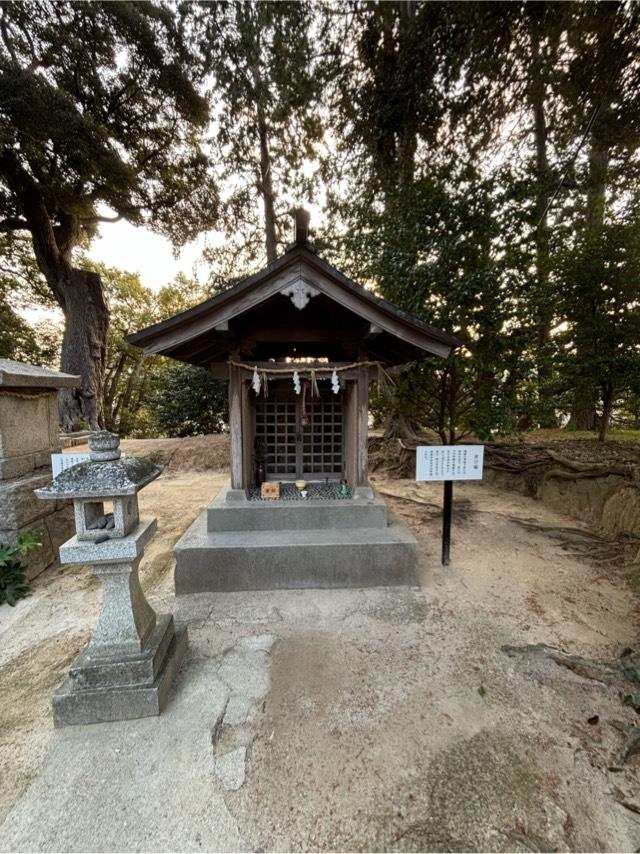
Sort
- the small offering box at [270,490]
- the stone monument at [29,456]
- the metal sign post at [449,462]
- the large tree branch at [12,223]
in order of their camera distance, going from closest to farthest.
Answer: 1. the stone monument at [29,456]
2. the metal sign post at [449,462]
3. the small offering box at [270,490]
4. the large tree branch at [12,223]

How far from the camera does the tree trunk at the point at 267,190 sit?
420 inches

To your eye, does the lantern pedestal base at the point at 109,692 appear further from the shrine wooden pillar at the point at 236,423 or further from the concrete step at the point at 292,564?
the shrine wooden pillar at the point at 236,423

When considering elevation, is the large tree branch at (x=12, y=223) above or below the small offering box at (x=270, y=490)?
above

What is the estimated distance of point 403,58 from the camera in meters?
5.48

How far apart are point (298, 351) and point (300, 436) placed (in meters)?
1.54

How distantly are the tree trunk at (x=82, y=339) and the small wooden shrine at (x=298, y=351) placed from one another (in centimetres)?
1046

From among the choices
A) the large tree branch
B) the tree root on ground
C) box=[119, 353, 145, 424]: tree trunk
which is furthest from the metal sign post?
box=[119, 353, 145, 424]: tree trunk

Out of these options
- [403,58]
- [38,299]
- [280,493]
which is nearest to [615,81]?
[403,58]

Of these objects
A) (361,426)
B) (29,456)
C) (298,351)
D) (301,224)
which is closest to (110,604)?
(29,456)

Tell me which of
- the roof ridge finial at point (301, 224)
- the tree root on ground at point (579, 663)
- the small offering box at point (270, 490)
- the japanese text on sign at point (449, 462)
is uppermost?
the roof ridge finial at point (301, 224)

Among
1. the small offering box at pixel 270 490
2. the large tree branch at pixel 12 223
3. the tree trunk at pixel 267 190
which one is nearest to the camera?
the small offering box at pixel 270 490

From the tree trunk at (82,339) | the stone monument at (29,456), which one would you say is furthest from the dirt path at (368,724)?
the tree trunk at (82,339)

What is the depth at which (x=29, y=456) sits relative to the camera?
14.7 feet

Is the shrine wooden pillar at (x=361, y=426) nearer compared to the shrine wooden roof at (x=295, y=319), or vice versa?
the shrine wooden roof at (x=295, y=319)
